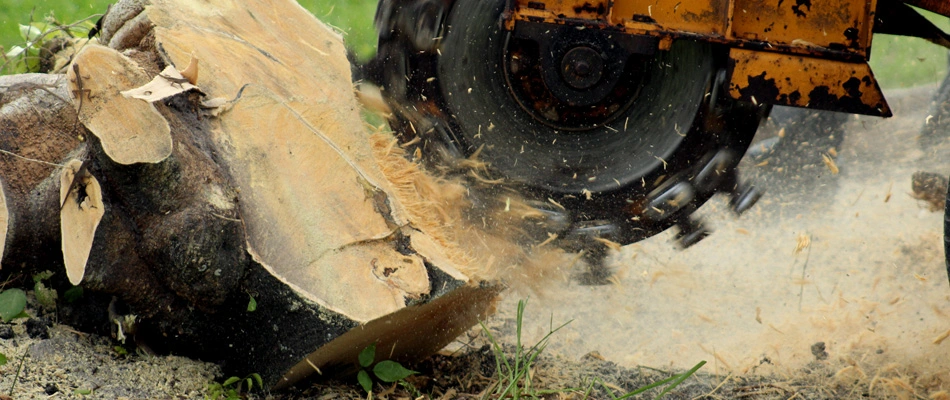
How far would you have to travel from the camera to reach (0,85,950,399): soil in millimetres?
2199

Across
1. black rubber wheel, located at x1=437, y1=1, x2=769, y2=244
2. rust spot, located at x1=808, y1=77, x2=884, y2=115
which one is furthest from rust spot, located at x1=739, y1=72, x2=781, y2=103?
black rubber wheel, located at x1=437, y1=1, x2=769, y2=244

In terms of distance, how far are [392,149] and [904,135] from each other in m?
3.17

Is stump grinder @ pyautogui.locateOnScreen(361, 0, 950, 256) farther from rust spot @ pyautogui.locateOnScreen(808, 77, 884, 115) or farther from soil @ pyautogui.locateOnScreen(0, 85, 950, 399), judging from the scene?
soil @ pyautogui.locateOnScreen(0, 85, 950, 399)

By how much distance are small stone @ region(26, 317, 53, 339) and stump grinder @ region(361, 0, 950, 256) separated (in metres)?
1.30

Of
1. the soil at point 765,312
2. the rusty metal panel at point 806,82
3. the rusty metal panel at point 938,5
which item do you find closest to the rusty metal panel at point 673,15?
the rusty metal panel at point 806,82

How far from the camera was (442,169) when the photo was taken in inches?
114

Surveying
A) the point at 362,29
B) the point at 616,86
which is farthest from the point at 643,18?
the point at 362,29

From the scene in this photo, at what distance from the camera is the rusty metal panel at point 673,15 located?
230cm

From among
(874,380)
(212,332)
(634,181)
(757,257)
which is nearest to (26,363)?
(212,332)

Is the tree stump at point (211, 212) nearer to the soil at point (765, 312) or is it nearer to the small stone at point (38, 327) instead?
the small stone at point (38, 327)

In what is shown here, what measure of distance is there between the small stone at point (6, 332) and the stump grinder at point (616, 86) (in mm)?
1378

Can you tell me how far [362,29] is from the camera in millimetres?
5062

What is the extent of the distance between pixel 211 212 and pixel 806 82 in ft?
5.73

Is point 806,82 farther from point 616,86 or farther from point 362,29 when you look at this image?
point 362,29
